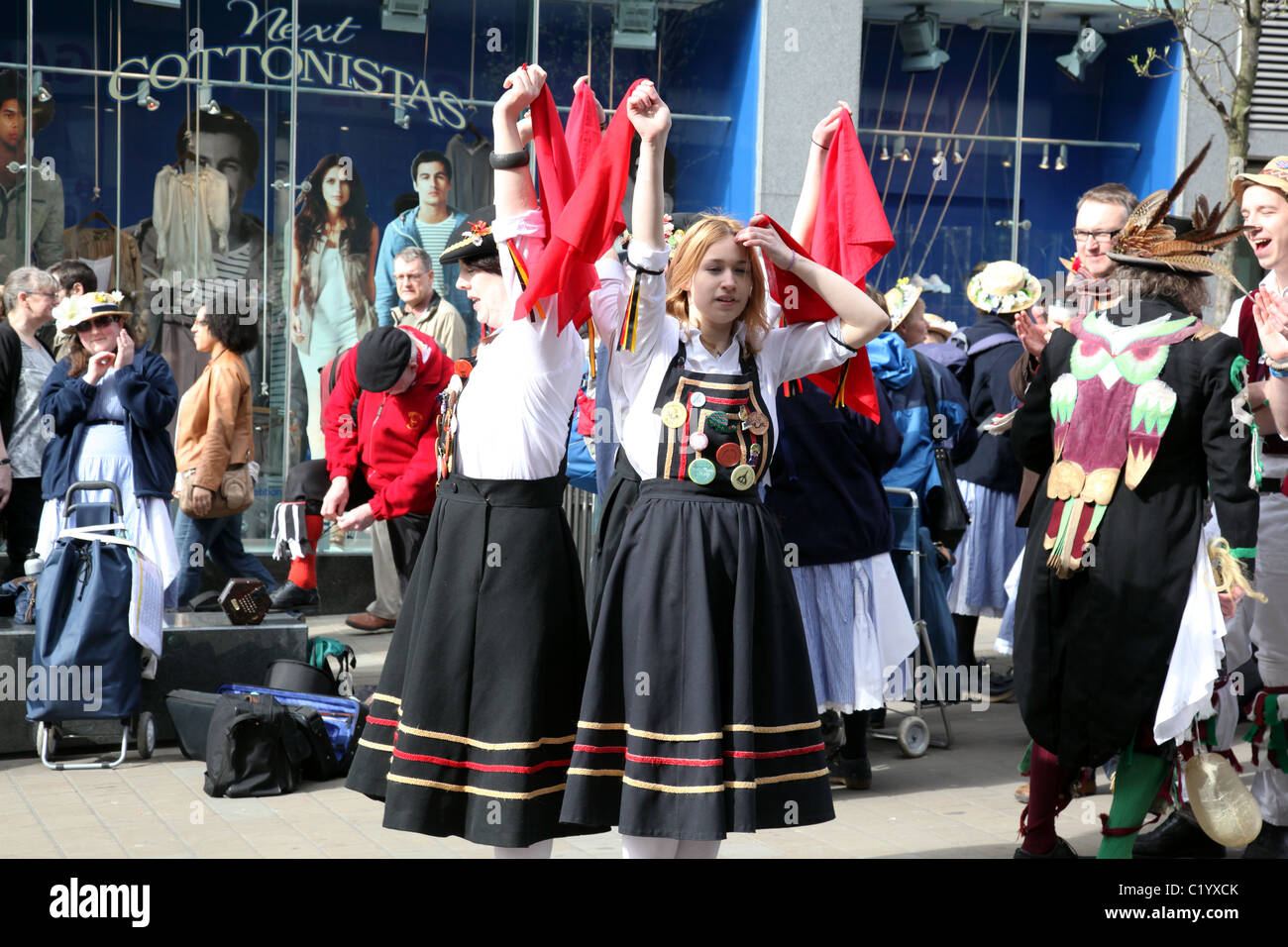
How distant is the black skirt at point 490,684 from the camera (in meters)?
4.12

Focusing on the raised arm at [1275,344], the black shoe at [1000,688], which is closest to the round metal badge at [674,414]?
the raised arm at [1275,344]

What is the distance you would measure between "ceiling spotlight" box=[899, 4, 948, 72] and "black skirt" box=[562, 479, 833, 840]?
9.65m

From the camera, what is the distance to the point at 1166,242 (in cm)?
495

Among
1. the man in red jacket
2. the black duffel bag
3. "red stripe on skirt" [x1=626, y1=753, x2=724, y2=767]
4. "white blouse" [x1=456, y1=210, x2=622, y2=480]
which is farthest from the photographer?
the man in red jacket

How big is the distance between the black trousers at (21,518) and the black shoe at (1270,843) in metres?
6.80

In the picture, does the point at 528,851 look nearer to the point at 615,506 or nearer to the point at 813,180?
the point at 615,506

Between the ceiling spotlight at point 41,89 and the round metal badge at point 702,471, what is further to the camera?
the ceiling spotlight at point 41,89

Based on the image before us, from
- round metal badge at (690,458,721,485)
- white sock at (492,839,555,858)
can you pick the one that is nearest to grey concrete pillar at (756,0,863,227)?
round metal badge at (690,458,721,485)

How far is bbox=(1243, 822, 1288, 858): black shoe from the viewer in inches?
209

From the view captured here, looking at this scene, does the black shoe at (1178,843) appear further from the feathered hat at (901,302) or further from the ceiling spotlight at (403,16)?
the ceiling spotlight at (403,16)

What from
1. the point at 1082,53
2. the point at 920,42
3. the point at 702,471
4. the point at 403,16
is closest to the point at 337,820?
the point at 702,471

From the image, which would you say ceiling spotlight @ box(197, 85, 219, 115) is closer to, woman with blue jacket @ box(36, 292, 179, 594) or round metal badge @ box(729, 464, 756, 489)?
woman with blue jacket @ box(36, 292, 179, 594)
